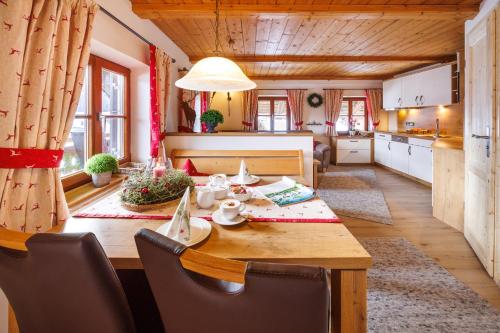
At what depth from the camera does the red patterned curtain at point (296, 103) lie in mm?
8461

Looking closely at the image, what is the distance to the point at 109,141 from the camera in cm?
309

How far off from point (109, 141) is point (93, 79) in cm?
69

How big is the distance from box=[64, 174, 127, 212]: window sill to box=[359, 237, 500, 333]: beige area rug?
196 centimetres

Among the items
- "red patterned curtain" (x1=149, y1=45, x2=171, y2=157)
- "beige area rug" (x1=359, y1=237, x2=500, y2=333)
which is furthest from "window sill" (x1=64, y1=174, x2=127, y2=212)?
"beige area rug" (x1=359, y1=237, x2=500, y2=333)

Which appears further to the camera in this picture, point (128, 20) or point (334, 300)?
point (128, 20)

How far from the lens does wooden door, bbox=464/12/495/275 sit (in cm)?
233

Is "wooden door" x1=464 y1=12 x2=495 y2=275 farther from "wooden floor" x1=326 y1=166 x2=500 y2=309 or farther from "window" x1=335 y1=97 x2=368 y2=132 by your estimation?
"window" x1=335 y1=97 x2=368 y2=132

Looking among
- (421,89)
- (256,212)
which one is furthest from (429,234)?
(421,89)

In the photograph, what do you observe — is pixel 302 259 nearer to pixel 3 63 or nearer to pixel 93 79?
pixel 3 63

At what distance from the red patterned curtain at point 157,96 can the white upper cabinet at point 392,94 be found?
581 centimetres

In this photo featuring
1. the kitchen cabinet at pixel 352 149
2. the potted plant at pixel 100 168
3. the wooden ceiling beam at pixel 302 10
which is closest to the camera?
the potted plant at pixel 100 168

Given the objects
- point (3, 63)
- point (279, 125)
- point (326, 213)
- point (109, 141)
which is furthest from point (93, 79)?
point (279, 125)

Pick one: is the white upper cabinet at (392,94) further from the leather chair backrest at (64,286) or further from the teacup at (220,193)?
the leather chair backrest at (64,286)

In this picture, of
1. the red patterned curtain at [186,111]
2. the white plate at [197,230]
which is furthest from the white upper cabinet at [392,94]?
the white plate at [197,230]
